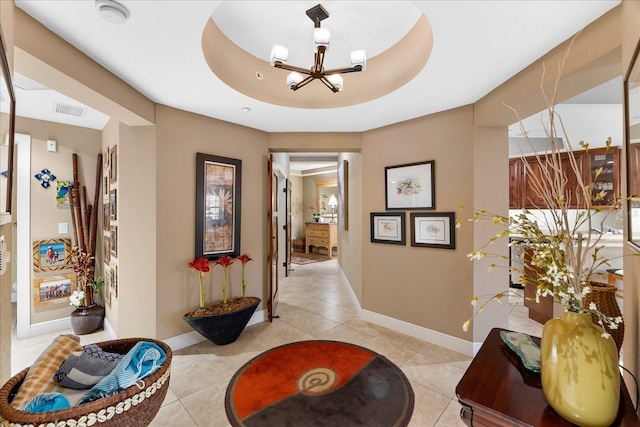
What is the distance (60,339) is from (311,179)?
319 inches

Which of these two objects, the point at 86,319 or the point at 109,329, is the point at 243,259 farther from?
the point at 86,319

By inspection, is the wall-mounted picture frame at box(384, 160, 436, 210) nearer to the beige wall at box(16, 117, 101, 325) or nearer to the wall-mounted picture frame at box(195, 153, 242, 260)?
the wall-mounted picture frame at box(195, 153, 242, 260)

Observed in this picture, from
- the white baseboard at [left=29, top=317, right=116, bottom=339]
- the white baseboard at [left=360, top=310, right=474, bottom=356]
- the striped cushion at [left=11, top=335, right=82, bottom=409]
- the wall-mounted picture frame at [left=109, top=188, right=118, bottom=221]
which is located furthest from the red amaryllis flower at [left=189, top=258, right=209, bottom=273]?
the white baseboard at [left=360, top=310, right=474, bottom=356]

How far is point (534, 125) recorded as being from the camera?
3797 millimetres

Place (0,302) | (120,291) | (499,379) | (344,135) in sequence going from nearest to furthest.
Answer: (499,379)
(0,302)
(120,291)
(344,135)

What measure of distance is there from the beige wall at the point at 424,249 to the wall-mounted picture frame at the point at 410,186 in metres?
0.06

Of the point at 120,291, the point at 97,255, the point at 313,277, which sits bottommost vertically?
the point at 313,277

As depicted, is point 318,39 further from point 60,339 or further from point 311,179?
point 311,179

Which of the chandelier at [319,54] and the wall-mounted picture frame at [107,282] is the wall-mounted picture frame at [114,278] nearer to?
the wall-mounted picture frame at [107,282]

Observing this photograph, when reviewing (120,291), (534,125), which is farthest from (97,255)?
(534,125)

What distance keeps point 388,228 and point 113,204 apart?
307 centimetres

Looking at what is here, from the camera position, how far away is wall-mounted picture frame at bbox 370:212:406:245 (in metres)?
3.22

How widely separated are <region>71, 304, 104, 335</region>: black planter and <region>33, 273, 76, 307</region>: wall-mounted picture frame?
0.27 meters

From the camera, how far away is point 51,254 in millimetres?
3268
